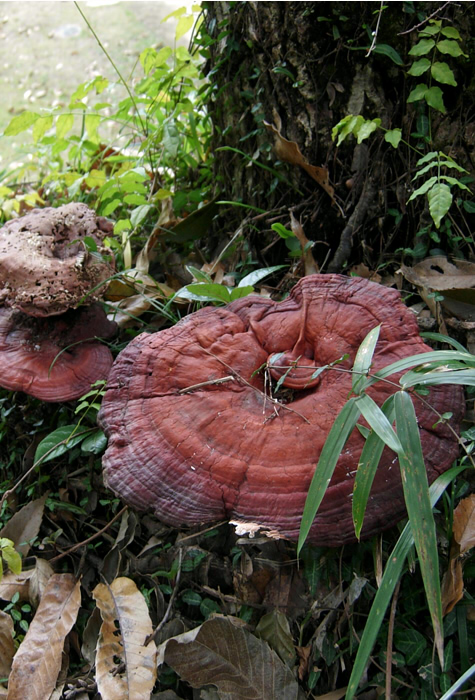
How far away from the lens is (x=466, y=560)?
6.31 ft

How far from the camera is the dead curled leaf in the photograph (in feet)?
8.78

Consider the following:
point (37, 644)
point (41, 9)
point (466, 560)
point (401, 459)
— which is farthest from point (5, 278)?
point (41, 9)

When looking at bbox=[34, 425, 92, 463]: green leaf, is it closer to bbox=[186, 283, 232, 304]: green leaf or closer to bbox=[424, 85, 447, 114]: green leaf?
bbox=[186, 283, 232, 304]: green leaf

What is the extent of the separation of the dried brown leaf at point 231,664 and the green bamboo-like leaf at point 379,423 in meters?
0.97

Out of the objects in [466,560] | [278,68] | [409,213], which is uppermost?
[278,68]

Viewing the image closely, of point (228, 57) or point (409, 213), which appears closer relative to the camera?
point (409, 213)

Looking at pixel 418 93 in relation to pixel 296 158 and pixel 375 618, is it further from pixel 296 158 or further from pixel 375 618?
pixel 375 618

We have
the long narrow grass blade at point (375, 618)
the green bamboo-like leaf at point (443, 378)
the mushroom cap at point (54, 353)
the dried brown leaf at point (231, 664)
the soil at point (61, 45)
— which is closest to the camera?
the long narrow grass blade at point (375, 618)

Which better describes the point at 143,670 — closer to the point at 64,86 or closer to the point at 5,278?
the point at 5,278

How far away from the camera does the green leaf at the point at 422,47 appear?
232 cm

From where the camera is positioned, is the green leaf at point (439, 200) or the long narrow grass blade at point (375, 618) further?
the green leaf at point (439, 200)

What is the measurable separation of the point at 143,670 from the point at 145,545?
0.50m

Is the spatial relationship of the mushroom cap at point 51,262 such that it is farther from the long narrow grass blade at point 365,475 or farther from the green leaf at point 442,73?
the green leaf at point 442,73

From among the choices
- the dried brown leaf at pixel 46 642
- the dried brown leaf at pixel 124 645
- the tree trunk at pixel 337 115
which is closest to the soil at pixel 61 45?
the tree trunk at pixel 337 115
